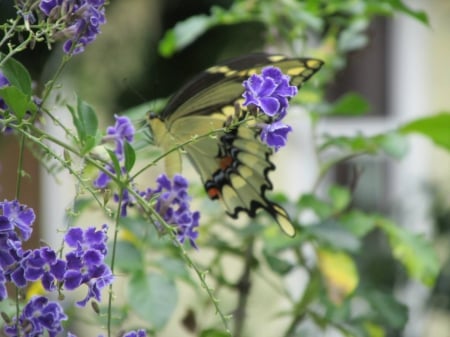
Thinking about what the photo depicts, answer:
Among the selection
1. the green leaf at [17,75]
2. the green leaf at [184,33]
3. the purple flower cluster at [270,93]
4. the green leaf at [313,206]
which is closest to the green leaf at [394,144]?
the green leaf at [313,206]

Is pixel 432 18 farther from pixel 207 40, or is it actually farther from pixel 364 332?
pixel 364 332

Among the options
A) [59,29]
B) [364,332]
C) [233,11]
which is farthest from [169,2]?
[59,29]

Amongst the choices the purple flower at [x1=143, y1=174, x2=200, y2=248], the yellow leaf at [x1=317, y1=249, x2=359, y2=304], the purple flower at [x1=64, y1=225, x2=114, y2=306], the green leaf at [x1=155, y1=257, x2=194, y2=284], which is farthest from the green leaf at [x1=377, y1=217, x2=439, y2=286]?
the purple flower at [x1=64, y1=225, x2=114, y2=306]

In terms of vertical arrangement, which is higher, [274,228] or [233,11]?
[233,11]

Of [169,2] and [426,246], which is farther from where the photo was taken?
[169,2]

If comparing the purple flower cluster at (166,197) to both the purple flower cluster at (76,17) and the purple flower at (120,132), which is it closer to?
the purple flower at (120,132)

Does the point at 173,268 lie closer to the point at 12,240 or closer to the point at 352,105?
the point at 352,105

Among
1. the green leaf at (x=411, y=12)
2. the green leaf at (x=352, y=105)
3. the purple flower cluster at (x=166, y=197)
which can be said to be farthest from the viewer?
the green leaf at (x=352, y=105)
